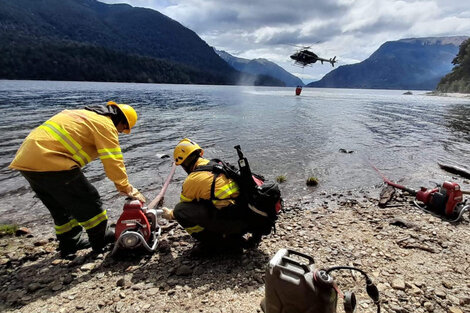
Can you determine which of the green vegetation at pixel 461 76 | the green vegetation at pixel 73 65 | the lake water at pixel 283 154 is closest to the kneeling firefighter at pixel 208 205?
the lake water at pixel 283 154

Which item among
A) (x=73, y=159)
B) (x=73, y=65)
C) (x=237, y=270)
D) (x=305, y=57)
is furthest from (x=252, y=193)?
(x=73, y=65)

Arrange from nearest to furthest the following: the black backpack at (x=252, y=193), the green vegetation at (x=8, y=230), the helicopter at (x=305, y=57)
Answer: the black backpack at (x=252, y=193)
the green vegetation at (x=8, y=230)
the helicopter at (x=305, y=57)

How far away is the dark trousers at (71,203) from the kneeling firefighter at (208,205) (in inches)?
56.3

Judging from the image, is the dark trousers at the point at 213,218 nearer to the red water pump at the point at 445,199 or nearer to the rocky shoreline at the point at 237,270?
the rocky shoreline at the point at 237,270

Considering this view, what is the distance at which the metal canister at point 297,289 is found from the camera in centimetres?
259

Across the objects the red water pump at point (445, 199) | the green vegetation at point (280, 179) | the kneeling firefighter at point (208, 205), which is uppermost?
the kneeling firefighter at point (208, 205)

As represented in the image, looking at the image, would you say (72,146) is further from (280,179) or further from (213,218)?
(280,179)

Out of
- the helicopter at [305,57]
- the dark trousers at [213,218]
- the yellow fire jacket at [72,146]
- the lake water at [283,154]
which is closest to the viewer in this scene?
the yellow fire jacket at [72,146]

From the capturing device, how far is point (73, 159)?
460cm

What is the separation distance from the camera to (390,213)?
7.34 metres

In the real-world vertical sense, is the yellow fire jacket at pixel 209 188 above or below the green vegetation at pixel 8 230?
above

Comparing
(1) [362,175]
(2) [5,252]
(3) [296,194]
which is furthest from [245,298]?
(1) [362,175]

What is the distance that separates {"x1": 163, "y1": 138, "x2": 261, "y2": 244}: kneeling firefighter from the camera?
181 inches

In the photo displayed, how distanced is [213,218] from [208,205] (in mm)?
251
